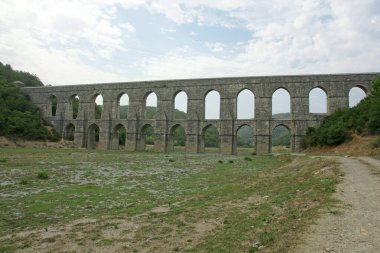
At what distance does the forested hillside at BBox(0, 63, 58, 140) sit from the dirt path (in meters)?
46.6

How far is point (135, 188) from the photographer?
12508 millimetres

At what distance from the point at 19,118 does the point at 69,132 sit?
888cm

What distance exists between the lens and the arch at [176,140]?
46.4 m

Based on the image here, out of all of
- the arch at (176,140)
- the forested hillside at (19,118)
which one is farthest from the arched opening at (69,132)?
the arch at (176,140)

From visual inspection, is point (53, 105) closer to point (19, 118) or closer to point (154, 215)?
point (19, 118)

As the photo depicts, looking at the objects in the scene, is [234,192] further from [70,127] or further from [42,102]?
[42,102]

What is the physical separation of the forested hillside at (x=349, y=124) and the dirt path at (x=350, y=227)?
901 inches

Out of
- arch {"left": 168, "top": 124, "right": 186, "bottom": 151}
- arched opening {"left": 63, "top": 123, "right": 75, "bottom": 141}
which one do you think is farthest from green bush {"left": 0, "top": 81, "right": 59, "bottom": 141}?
arch {"left": 168, "top": 124, "right": 186, "bottom": 151}

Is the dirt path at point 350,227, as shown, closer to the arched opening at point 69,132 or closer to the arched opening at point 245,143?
the arched opening at point 245,143

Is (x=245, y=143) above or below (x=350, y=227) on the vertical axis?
below

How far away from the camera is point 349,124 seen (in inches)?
1265

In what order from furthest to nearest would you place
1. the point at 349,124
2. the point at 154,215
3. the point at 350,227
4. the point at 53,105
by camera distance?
the point at 53,105
the point at 349,124
the point at 154,215
the point at 350,227

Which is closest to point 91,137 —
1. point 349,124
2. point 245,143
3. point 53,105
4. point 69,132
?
point 69,132

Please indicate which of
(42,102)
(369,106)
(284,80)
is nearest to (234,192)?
(369,106)
